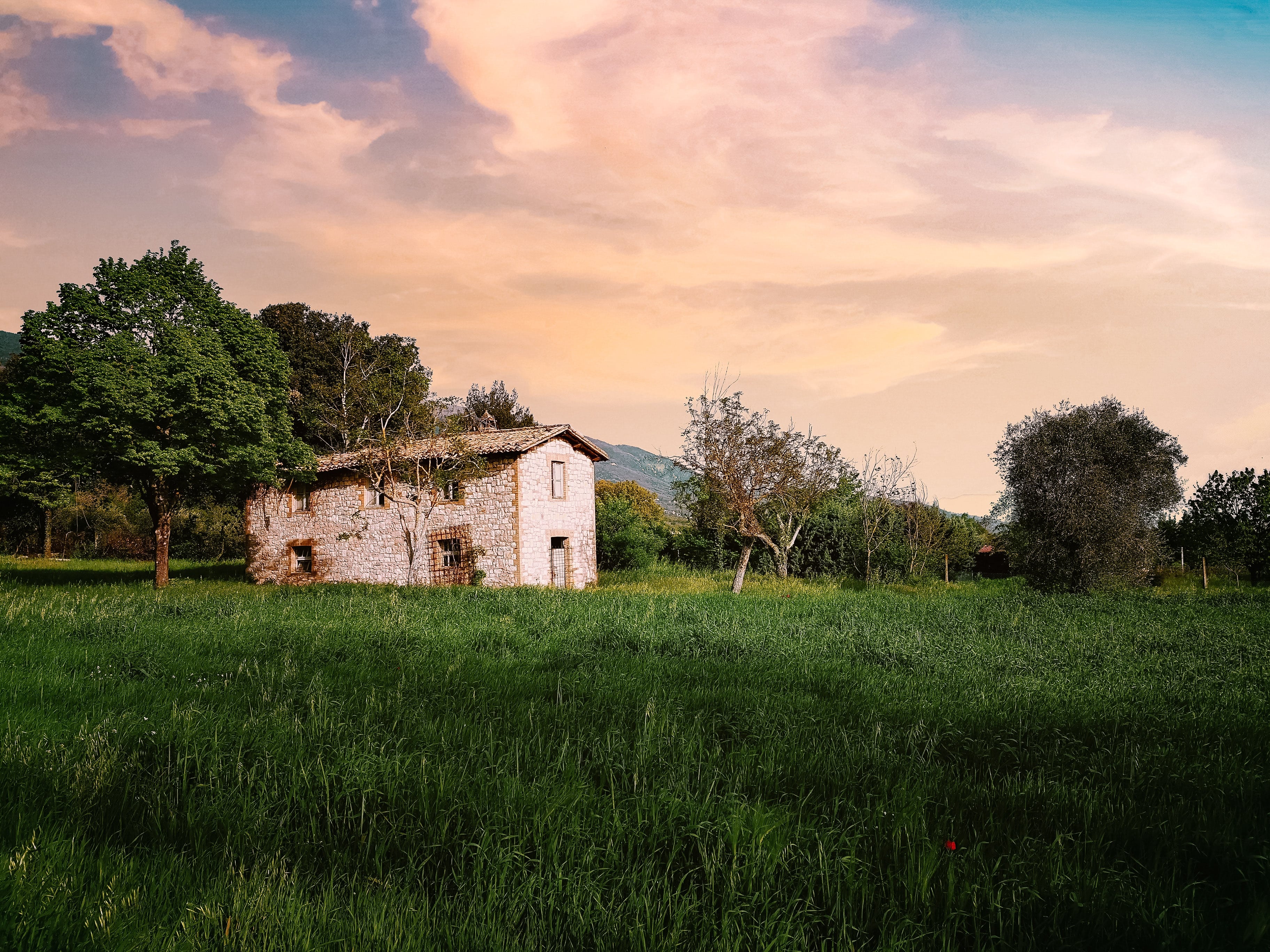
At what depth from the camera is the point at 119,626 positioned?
10.2 meters

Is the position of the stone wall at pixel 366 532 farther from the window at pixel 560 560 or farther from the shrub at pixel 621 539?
the shrub at pixel 621 539

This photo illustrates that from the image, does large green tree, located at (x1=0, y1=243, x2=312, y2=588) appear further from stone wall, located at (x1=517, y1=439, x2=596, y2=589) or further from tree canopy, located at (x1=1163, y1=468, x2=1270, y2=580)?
tree canopy, located at (x1=1163, y1=468, x2=1270, y2=580)

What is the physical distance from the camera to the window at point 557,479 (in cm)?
2717

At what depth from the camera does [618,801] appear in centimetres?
407

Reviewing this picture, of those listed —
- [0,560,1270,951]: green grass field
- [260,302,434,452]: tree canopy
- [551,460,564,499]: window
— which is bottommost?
[0,560,1270,951]: green grass field

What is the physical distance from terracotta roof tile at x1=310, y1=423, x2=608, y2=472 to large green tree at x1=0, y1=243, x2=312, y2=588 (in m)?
2.98

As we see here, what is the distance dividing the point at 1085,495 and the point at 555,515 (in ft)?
58.5

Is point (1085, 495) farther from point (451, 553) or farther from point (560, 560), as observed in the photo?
point (451, 553)

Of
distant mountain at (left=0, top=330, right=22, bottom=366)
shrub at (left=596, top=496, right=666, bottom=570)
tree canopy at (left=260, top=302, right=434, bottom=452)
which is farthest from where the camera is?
distant mountain at (left=0, top=330, right=22, bottom=366)

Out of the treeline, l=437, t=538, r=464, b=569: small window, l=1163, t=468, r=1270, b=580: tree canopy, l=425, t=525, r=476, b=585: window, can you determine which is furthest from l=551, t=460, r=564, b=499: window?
l=1163, t=468, r=1270, b=580: tree canopy

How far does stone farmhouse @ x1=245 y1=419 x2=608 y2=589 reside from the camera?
25078 mm

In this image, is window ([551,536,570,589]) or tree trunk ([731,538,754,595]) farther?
window ([551,536,570,589])

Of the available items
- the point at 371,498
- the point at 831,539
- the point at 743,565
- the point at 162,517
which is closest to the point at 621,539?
the point at 831,539

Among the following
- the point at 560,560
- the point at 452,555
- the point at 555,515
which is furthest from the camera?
the point at 560,560
